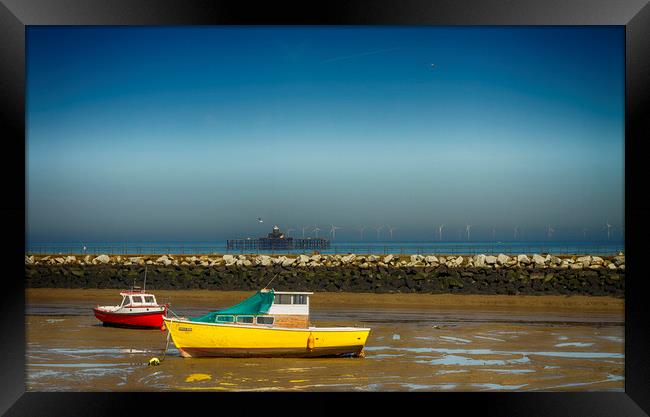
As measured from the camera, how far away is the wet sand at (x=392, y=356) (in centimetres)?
880

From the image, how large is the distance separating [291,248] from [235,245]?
2062 millimetres

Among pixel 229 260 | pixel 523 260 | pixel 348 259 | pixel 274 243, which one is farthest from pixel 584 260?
pixel 274 243

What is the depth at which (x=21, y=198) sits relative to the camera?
6.22 meters

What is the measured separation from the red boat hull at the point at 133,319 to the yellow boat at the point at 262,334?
273cm

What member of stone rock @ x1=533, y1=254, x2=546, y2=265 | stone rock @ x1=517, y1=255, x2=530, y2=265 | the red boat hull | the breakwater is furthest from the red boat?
stone rock @ x1=533, y1=254, x2=546, y2=265

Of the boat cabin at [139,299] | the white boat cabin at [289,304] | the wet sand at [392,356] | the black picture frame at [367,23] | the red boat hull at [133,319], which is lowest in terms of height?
the wet sand at [392,356]

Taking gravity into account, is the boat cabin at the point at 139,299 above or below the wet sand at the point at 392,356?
above

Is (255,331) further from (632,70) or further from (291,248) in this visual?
(291,248)

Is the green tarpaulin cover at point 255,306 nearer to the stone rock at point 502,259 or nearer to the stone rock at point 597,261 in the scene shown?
the stone rock at point 502,259

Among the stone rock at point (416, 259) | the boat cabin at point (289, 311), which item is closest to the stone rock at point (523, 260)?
the stone rock at point (416, 259)

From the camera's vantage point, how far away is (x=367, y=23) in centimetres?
614

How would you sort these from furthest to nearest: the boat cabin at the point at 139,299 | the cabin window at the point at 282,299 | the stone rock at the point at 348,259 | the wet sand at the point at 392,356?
the stone rock at the point at 348,259
the boat cabin at the point at 139,299
the cabin window at the point at 282,299
the wet sand at the point at 392,356

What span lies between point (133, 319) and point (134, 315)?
0.11m

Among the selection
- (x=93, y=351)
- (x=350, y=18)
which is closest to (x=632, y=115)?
(x=350, y=18)
